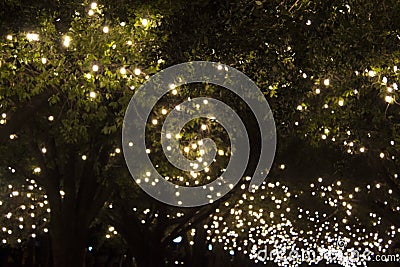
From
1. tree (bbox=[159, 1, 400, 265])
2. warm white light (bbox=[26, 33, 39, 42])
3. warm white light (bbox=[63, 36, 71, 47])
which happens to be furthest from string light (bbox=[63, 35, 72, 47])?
tree (bbox=[159, 1, 400, 265])

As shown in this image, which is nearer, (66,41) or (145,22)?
(66,41)

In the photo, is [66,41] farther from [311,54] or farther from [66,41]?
[311,54]

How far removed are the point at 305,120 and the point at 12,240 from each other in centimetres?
2077

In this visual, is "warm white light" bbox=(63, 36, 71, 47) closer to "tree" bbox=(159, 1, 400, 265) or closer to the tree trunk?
"tree" bbox=(159, 1, 400, 265)

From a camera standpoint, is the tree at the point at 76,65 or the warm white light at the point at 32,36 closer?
the warm white light at the point at 32,36

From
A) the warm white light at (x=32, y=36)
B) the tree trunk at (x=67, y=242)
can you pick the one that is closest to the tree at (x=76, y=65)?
the warm white light at (x=32, y=36)

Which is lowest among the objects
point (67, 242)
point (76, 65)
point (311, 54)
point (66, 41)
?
point (311, 54)

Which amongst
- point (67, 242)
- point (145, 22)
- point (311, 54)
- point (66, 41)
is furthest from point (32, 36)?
point (67, 242)

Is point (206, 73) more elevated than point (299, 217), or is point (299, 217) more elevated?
point (299, 217)

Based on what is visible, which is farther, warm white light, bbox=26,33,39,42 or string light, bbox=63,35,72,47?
string light, bbox=63,35,72,47

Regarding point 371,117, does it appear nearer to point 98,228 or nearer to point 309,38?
point 309,38

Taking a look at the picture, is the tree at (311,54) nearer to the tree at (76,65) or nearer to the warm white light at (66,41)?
the tree at (76,65)

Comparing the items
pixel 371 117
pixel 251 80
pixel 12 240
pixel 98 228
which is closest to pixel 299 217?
pixel 98 228

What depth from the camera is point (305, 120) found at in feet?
45.6
